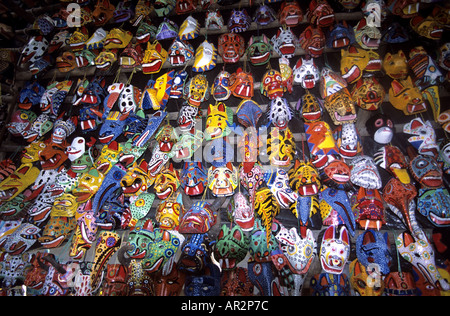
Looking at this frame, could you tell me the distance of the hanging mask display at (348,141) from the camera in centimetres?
184

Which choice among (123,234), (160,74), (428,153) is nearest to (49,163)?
(123,234)

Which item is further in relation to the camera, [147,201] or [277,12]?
[277,12]

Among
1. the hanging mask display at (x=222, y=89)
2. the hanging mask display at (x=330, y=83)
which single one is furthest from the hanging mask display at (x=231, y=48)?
the hanging mask display at (x=330, y=83)

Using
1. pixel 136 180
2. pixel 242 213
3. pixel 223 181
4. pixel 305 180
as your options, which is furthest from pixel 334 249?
pixel 136 180

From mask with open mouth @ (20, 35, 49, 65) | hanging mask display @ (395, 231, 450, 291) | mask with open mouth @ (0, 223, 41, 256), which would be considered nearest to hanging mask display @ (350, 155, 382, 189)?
hanging mask display @ (395, 231, 450, 291)

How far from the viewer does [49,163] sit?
7.69 feet

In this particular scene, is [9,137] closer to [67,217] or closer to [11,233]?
[11,233]

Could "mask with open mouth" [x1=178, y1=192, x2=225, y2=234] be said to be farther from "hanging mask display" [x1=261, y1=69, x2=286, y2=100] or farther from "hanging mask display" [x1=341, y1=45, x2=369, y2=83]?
"hanging mask display" [x1=341, y1=45, x2=369, y2=83]

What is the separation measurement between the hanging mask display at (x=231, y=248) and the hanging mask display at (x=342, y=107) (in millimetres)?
1154

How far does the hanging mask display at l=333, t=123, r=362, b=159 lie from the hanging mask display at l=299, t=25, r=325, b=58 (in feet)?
2.19

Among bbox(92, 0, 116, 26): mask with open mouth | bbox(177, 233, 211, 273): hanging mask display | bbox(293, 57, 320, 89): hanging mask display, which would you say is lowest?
bbox(177, 233, 211, 273): hanging mask display

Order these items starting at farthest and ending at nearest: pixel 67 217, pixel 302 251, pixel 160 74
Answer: pixel 160 74 → pixel 67 217 → pixel 302 251

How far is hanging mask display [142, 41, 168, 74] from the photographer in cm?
233
